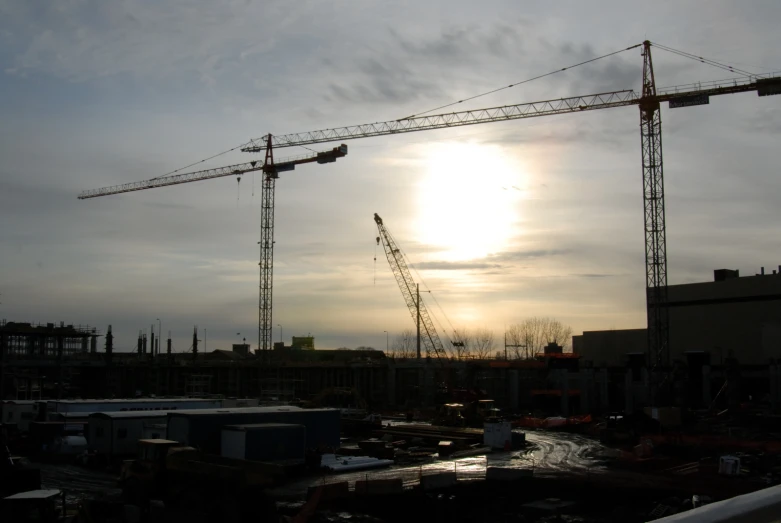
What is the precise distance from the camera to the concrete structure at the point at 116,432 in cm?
3966

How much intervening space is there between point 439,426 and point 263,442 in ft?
84.2

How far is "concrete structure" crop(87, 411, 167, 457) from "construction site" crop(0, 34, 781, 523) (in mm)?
81

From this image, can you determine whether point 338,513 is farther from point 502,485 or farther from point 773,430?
point 773,430

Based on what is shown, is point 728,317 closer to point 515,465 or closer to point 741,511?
point 515,465

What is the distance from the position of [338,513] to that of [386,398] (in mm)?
71330

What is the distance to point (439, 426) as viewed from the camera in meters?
59.4

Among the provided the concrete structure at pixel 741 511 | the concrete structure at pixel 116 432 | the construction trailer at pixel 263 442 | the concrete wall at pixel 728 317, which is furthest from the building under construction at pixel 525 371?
the concrete structure at pixel 741 511

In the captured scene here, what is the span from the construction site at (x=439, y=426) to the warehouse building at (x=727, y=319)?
0.77 ft

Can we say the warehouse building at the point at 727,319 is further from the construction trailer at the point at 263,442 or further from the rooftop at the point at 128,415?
the rooftop at the point at 128,415

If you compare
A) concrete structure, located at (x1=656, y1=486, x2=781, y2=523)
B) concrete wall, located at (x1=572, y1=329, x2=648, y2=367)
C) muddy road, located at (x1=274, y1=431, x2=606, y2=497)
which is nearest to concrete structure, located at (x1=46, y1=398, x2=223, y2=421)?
muddy road, located at (x1=274, y1=431, x2=606, y2=497)

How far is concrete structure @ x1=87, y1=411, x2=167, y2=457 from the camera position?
1561 inches

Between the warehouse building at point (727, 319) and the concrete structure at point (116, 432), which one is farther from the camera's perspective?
the warehouse building at point (727, 319)

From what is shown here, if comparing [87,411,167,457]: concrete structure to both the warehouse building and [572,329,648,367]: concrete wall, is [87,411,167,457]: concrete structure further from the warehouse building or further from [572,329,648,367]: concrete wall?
[572,329,648,367]: concrete wall

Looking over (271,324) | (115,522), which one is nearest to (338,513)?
(115,522)
